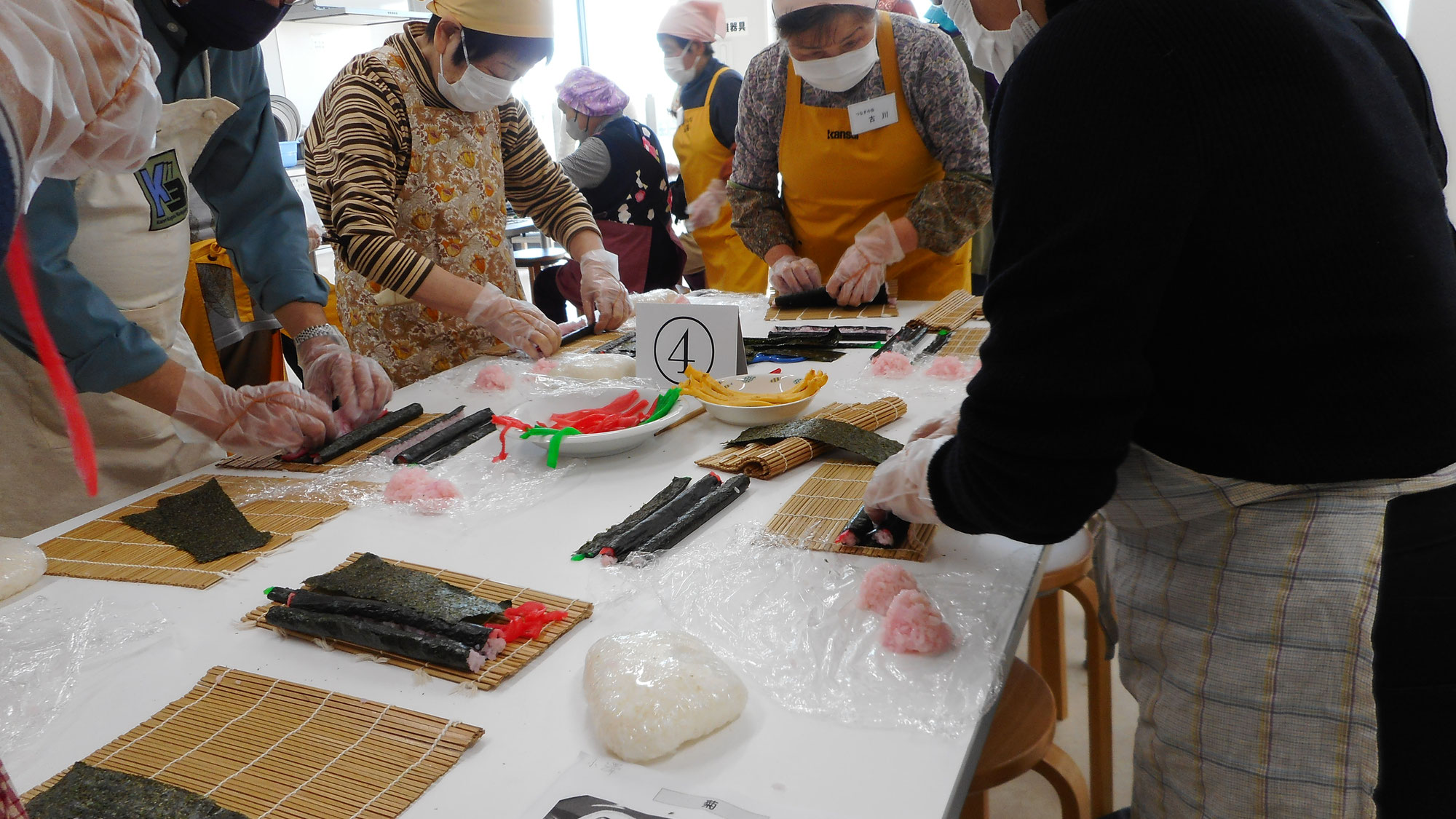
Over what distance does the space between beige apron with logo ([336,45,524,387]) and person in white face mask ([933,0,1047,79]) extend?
1.32 meters

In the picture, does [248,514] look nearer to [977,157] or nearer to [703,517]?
[703,517]

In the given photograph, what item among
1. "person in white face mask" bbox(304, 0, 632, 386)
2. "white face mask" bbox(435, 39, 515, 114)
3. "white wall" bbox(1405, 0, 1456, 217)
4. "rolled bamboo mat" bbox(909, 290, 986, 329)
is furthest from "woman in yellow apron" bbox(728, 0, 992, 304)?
"white wall" bbox(1405, 0, 1456, 217)

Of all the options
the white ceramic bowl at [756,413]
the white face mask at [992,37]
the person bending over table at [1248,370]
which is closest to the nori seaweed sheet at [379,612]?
the person bending over table at [1248,370]

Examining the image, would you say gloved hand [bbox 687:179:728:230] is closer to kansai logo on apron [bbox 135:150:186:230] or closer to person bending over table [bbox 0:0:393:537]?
person bending over table [bbox 0:0:393:537]

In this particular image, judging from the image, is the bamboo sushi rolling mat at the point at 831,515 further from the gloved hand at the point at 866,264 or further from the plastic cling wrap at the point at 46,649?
the gloved hand at the point at 866,264

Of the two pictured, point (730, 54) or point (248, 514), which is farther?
point (730, 54)

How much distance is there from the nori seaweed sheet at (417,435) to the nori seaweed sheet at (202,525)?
28cm

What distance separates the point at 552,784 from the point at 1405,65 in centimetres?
135

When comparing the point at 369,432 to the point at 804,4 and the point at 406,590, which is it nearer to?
the point at 406,590

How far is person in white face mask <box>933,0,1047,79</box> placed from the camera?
1.10 meters

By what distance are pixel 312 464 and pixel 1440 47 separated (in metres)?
5.50

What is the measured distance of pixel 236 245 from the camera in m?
2.00

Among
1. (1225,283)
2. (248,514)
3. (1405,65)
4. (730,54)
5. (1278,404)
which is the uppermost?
(730,54)

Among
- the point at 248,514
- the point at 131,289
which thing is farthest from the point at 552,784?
the point at 131,289
